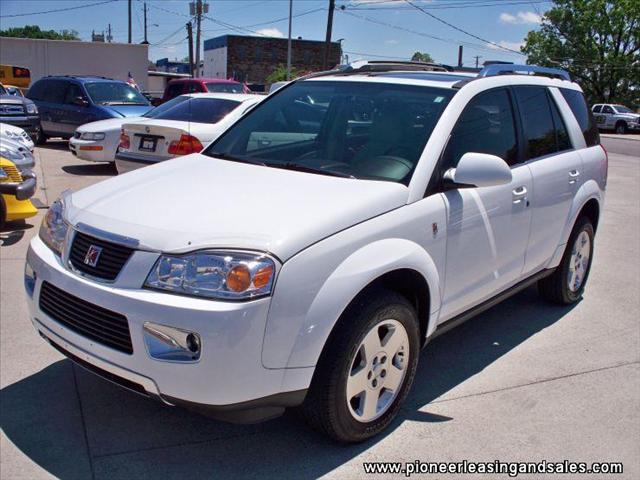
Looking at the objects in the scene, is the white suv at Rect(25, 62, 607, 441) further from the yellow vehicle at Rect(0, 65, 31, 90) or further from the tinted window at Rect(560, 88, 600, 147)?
the yellow vehicle at Rect(0, 65, 31, 90)

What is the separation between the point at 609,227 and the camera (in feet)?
29.7

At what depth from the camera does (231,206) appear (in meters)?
3.08

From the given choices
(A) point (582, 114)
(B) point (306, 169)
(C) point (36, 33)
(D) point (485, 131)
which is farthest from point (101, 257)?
(C) point (36, 33)

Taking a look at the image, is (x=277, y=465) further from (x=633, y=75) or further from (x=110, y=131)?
(x=633, y=75)

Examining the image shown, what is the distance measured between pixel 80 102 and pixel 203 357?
13.5 meters

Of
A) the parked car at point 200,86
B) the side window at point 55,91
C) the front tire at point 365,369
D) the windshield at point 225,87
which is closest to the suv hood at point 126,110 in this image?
the side window at point 55,91

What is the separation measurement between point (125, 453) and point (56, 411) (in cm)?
60

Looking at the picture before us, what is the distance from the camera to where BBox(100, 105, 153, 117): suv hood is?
13953mm

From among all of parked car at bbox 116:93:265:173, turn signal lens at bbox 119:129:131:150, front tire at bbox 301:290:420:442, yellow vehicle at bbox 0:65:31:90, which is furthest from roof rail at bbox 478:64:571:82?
yellow vehicle at bbox 0:65:31:90

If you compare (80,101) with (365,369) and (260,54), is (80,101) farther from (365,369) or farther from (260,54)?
(260,54)

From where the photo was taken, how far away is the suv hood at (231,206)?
279 centimetres

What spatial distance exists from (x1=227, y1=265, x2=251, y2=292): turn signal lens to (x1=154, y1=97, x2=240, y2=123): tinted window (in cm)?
698

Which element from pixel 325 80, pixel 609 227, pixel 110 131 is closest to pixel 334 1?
pixel 110 131

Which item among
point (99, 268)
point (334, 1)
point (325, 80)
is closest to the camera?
point (99, 268)
